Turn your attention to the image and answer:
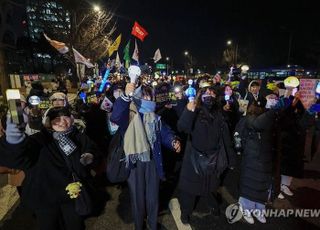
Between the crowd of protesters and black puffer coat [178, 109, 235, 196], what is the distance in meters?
0.01

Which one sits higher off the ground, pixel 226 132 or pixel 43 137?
pixel 43 137

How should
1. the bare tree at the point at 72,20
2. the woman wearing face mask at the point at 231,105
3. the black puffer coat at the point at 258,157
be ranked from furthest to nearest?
the bare tree at the point at 72,20 < the woman wearing face mask at the point at 231,105 < the black puffer coat at the point at 258,157

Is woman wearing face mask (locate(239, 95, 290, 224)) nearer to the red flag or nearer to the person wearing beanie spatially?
the person wearing beanie

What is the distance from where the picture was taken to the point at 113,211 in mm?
4246

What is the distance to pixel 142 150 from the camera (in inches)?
120

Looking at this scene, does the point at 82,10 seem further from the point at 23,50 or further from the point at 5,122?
the point at 23,50

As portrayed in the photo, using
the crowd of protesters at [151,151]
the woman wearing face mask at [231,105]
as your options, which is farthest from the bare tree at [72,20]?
the crowd of protesters at [151,151]

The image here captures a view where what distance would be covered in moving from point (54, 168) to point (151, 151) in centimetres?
118

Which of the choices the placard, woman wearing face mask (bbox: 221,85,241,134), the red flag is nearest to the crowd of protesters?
woman wearing face mask (bbox: 221,85,241,134)

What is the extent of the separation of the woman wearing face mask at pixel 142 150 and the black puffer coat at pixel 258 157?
145cm

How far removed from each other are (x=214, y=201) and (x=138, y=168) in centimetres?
163

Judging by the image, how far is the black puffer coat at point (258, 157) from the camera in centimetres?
364

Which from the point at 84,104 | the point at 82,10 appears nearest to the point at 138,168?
the point at 84,104

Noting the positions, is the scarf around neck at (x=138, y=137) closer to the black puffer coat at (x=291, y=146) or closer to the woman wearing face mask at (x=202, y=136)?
the woman wearing face mask at (x=202, y=136)
